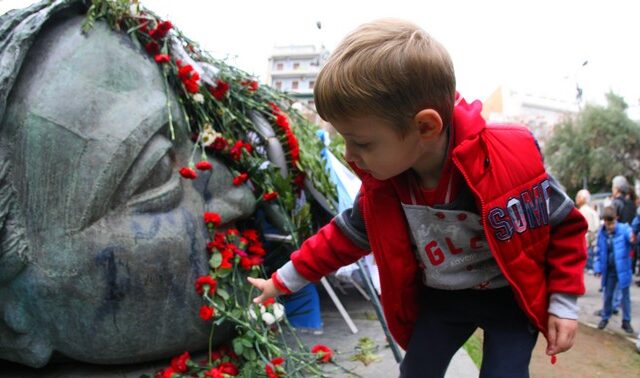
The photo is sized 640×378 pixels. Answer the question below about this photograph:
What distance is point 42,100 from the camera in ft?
7.89

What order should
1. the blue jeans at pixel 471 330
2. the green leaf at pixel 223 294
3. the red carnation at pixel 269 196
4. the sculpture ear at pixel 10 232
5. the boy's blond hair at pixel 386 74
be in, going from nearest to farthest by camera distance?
the boy's blond hair at pixel 386 74
the blue jeans at pixel 471 330
the sculpture ear at pixel 10 232
the green leaf at pixel 223 294
the red carnation at pixel 269 196

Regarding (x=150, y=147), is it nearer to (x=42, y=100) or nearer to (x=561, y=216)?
(x=42, y=100)

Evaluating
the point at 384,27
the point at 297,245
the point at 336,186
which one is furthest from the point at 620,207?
the point at 384,27

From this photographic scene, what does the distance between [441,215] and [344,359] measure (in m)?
1.74

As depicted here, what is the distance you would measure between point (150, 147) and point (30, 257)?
2.39ft

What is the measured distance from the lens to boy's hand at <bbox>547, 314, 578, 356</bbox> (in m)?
1.56

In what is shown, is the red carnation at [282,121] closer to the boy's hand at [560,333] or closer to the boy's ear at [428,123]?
the boy's ear at [428,123]

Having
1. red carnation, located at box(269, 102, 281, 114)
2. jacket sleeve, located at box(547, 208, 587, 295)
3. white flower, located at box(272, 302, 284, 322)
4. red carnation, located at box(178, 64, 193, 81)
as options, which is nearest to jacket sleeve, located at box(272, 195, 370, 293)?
jacket sleeve, located at box(547, 208, 587, 295)

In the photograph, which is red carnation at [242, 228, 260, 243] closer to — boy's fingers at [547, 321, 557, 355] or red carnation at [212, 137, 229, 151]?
red carnation at [212, 137, 229, 151]

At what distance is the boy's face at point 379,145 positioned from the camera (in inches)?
57.5

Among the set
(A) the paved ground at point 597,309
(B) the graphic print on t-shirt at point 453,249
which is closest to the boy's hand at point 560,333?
(B) the graphic print on t-shirt at point 453,249

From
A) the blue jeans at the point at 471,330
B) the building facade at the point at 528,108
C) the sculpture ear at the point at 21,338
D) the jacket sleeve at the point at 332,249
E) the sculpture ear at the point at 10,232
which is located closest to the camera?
the blue jeans at the point at 471,330

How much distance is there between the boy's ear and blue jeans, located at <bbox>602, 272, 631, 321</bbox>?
433 cm

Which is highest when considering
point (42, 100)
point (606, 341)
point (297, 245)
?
point (42, 100)
